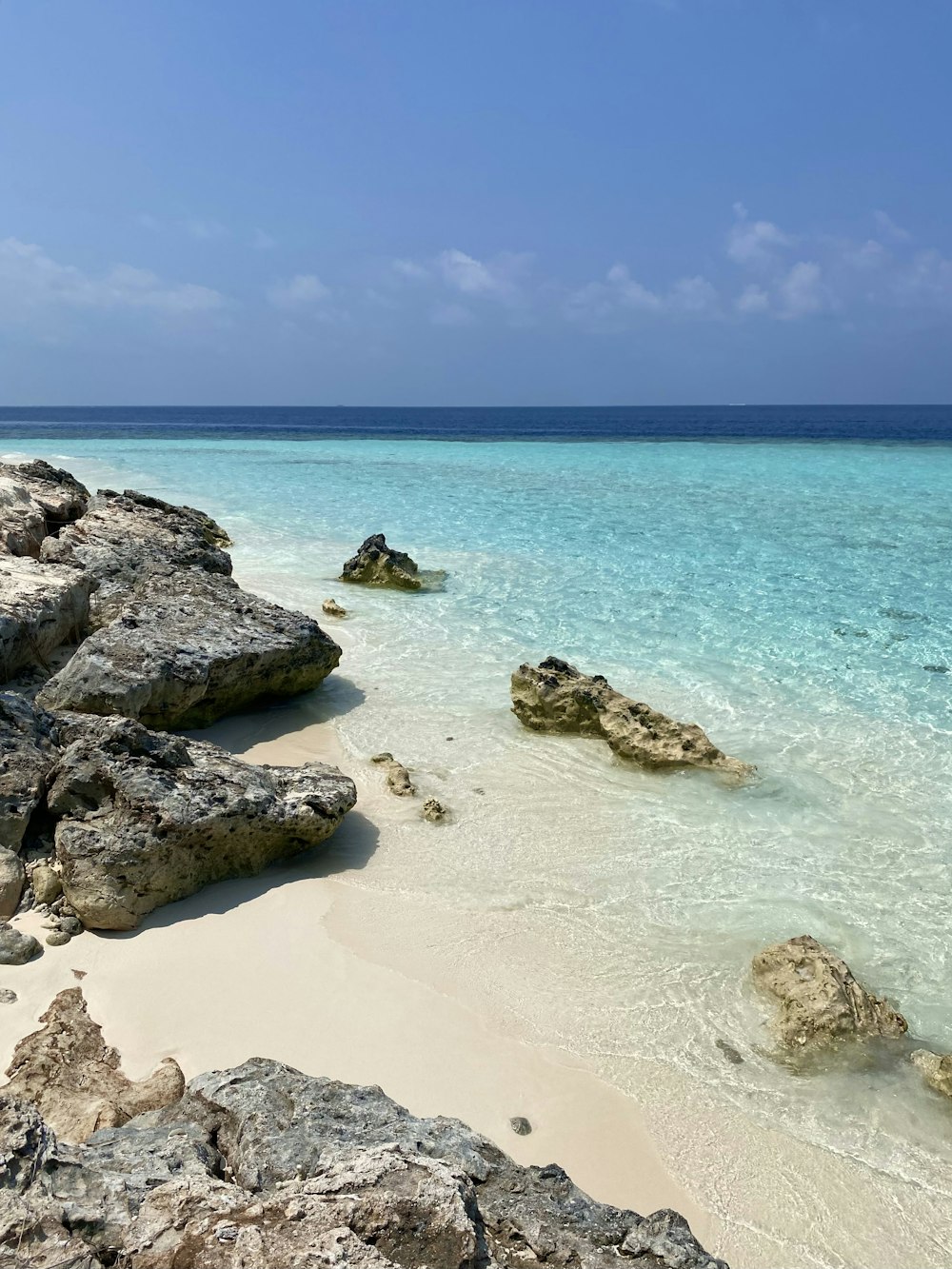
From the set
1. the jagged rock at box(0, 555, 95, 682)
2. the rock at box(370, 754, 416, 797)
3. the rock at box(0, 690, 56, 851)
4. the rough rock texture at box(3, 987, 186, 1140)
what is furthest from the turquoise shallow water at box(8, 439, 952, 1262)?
the jagged rock at box(0, 555, 95, 682)

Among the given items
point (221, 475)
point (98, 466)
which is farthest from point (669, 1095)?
point (98, 466)

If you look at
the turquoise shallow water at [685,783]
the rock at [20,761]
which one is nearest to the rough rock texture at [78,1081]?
the rock at [20,761]

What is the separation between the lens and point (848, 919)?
5066mm

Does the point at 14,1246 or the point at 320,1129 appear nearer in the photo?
the point at 14,1246

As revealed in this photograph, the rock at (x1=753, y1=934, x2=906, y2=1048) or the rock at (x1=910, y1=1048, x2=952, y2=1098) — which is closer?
the rock at (x1=910, y1=1048, x2=952, y2=1098)

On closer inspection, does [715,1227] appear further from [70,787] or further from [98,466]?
[98,466]

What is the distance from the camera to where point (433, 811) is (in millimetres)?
5996

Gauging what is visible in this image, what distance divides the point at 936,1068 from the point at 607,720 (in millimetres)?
3693

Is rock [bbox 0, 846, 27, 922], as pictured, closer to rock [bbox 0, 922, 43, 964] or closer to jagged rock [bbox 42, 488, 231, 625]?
rock [bbox 0, 922, 43, 964]

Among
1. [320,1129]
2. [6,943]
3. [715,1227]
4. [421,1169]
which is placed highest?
[421,1169]

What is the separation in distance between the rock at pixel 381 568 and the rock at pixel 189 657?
4.29 meters

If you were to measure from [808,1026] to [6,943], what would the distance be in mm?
3991

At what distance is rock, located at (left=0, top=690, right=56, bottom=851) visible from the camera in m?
4.84

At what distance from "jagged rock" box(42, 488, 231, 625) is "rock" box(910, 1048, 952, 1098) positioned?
6985 millimetres
